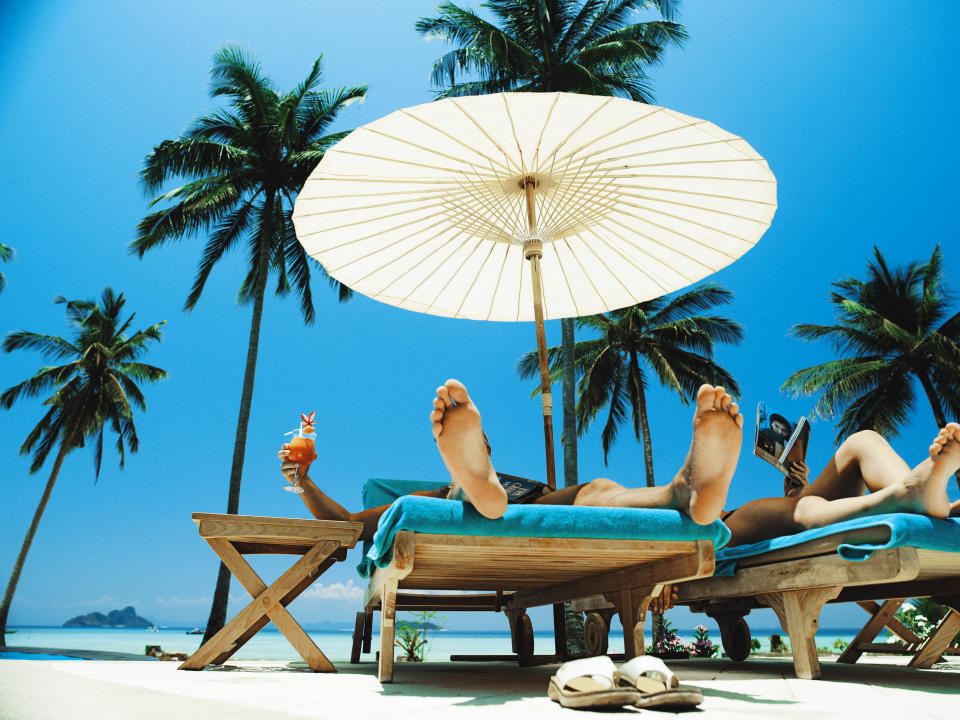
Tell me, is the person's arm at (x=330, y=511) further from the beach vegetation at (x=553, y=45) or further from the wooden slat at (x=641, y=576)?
the beach vegetation at (x=553, y=45)

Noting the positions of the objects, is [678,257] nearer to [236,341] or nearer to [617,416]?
[617,416]

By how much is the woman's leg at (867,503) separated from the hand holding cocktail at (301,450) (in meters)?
2.30

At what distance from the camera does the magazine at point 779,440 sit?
3158 mm

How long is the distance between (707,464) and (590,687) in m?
0.81

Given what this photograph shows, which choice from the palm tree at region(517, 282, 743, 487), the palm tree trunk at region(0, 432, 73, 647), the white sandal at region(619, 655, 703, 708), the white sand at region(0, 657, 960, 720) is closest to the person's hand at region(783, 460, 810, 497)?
the white sand at region(0, 657, 960, 720)

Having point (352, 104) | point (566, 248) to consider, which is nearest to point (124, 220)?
point (352, 104)

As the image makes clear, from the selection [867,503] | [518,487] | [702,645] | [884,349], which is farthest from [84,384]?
[884,349]

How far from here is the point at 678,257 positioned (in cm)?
430

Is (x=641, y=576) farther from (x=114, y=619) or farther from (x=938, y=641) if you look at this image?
(x=114, y=619)

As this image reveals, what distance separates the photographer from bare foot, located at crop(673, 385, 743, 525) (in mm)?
1858

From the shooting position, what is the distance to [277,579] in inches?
119

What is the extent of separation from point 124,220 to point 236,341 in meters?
20.6

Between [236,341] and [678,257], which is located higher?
[236,341]

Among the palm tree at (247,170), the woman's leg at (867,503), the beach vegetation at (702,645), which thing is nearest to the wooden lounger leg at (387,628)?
the woman's leg at (867,503)
